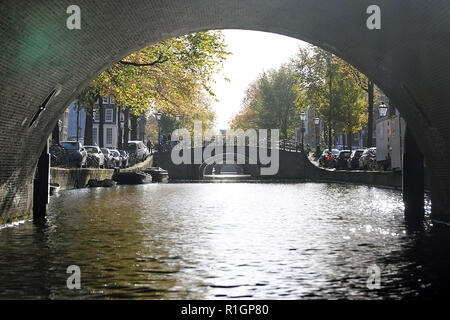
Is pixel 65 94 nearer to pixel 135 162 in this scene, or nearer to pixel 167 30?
pixel 167 30

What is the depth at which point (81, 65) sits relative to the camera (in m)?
12.8

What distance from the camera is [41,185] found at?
14617mm

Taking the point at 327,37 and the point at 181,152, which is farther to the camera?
the point at 181,152

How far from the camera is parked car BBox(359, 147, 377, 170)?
37062 mm

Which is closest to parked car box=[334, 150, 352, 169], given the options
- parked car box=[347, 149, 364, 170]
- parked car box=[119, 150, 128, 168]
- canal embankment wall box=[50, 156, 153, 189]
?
parked car box=[347, 149, 364, 170]

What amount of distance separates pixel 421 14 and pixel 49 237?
7.44 meters

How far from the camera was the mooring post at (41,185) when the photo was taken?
14.4 m

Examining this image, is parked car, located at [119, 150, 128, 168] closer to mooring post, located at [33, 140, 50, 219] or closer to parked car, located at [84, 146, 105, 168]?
parked car, located at [84, 146, 105, 168]

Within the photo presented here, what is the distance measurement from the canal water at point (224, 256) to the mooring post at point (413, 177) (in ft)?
1.58

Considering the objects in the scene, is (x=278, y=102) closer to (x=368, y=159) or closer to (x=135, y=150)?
(x=135, y=150)

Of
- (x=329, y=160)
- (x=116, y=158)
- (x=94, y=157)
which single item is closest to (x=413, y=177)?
(x=94, y=157)
